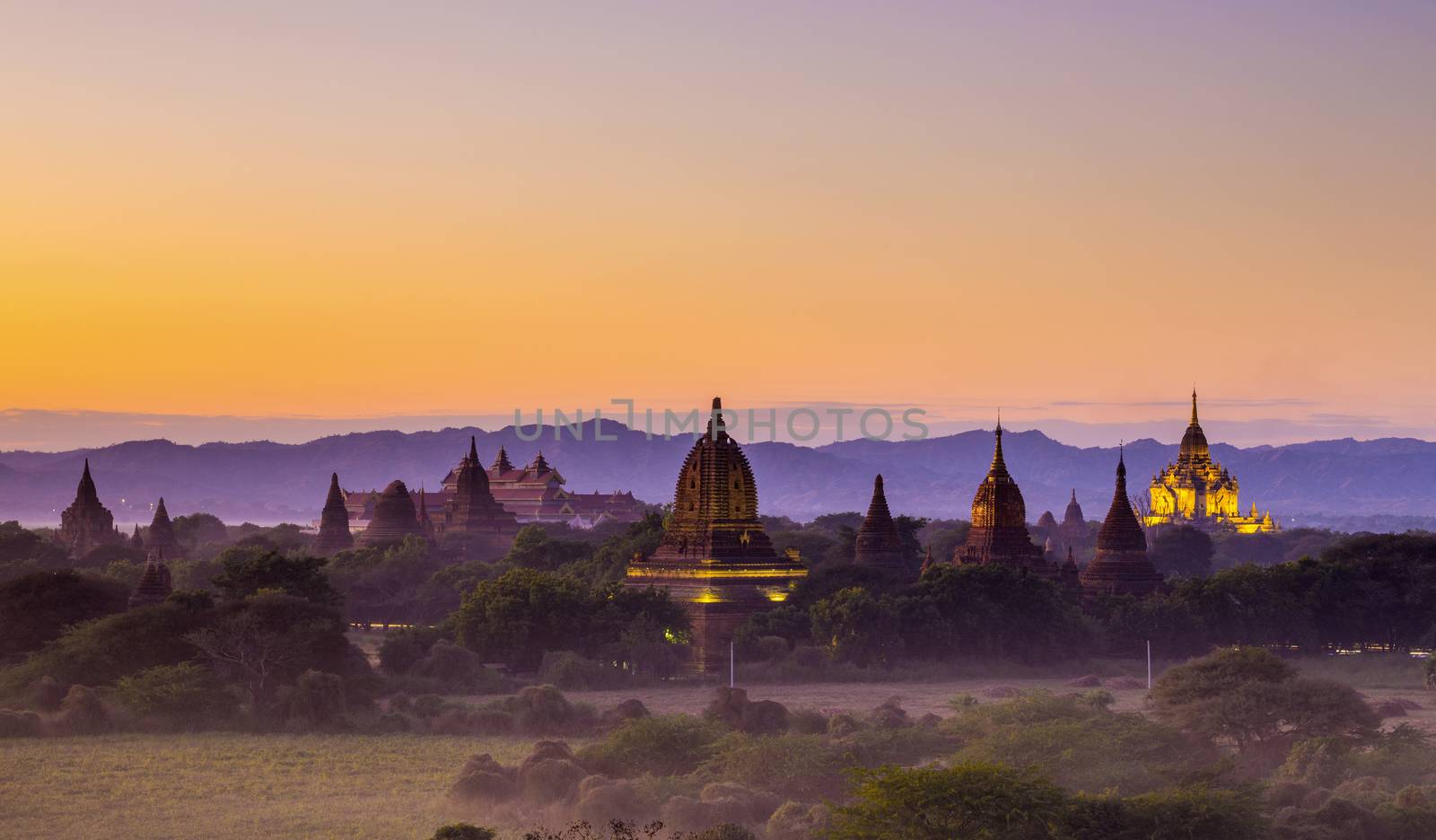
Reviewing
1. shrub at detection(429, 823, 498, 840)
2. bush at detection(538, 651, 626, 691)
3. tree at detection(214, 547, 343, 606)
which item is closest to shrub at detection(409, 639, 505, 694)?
bush at detection(538, 651, 626, 691)

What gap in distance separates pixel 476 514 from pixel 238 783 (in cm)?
10709

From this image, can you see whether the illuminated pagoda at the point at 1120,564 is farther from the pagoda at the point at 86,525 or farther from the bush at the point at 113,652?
the pagoda at the point at 86,525

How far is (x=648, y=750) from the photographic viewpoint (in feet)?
165

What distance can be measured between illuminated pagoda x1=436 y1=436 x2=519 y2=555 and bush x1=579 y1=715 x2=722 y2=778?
10447 cm

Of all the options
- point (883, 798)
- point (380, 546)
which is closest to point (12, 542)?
point (380, 546)

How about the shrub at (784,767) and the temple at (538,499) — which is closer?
the shrub at (784,767)

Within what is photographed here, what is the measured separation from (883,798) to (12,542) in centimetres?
9894

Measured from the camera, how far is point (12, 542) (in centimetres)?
12519

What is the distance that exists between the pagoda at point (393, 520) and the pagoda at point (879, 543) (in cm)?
4723

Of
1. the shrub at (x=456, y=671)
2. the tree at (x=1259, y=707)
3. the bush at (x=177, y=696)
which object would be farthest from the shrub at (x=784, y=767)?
the shrub at (x=456, y=671)

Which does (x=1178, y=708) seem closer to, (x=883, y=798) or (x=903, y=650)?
(x=883, y=798)

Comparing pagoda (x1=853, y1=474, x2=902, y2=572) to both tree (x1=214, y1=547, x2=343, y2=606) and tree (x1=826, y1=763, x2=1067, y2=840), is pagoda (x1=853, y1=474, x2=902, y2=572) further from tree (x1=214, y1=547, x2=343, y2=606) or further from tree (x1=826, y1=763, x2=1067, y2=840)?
tree (x1=826, y1=763, x2=1067, y2=840)

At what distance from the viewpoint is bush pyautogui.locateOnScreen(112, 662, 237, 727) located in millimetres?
60844

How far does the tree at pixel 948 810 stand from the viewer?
1443 inches
